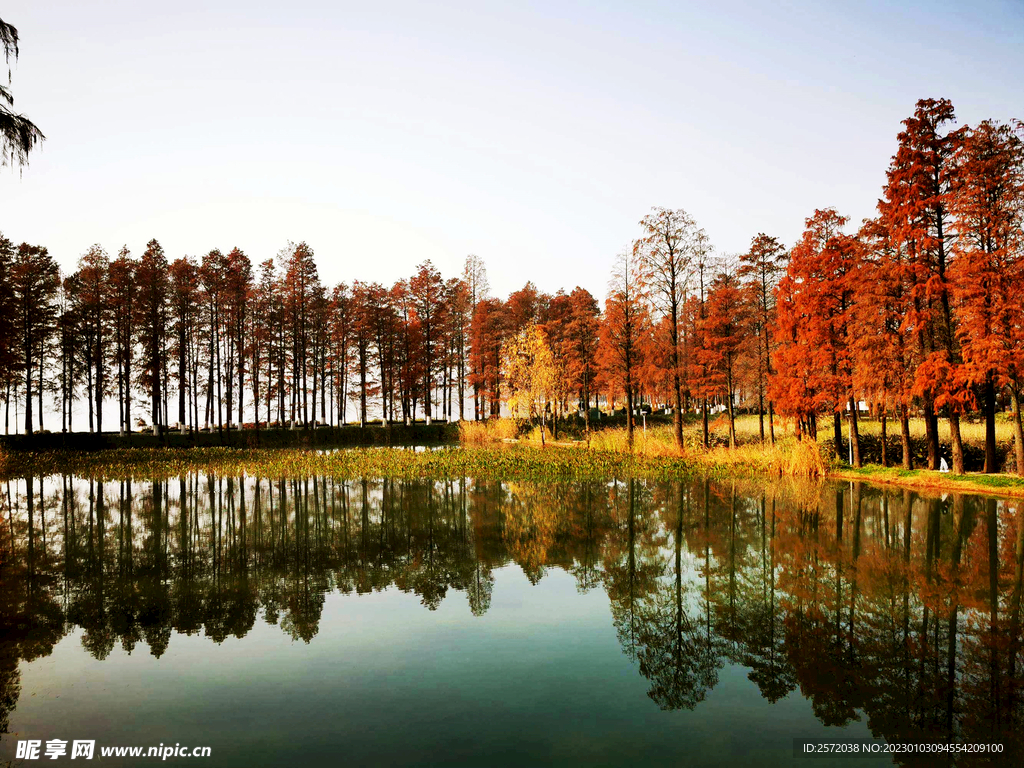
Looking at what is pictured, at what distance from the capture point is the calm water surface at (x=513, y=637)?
248 inches

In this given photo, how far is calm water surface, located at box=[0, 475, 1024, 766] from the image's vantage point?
629 centimetres

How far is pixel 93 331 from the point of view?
48844 millimetres

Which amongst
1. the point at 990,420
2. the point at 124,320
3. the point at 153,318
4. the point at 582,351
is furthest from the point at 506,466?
the point at 124,320

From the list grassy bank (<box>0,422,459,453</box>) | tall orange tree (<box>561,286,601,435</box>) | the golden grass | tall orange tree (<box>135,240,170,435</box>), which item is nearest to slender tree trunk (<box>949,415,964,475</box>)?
the golden grass

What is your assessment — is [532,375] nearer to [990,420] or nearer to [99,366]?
[990,420]

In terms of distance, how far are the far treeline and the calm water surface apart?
9635mm

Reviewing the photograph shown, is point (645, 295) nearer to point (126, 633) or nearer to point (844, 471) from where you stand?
point (844, 471)

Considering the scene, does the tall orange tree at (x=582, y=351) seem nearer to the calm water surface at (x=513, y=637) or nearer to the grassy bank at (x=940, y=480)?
the grassy bank at (x=940, y=480)

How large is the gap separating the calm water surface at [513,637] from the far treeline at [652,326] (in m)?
9.63

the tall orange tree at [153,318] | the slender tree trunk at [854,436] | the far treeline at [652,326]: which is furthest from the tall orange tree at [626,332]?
the tall orange tree at [153,318]

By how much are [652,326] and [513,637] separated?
1243 inches

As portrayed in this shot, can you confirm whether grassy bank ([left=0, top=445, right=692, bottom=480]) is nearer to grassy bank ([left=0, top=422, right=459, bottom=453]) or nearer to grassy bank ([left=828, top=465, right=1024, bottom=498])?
grassy bank ([left=828, top=465, right=1024, bottom=498])

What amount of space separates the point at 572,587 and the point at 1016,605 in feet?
23.8

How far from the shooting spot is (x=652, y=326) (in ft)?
127
